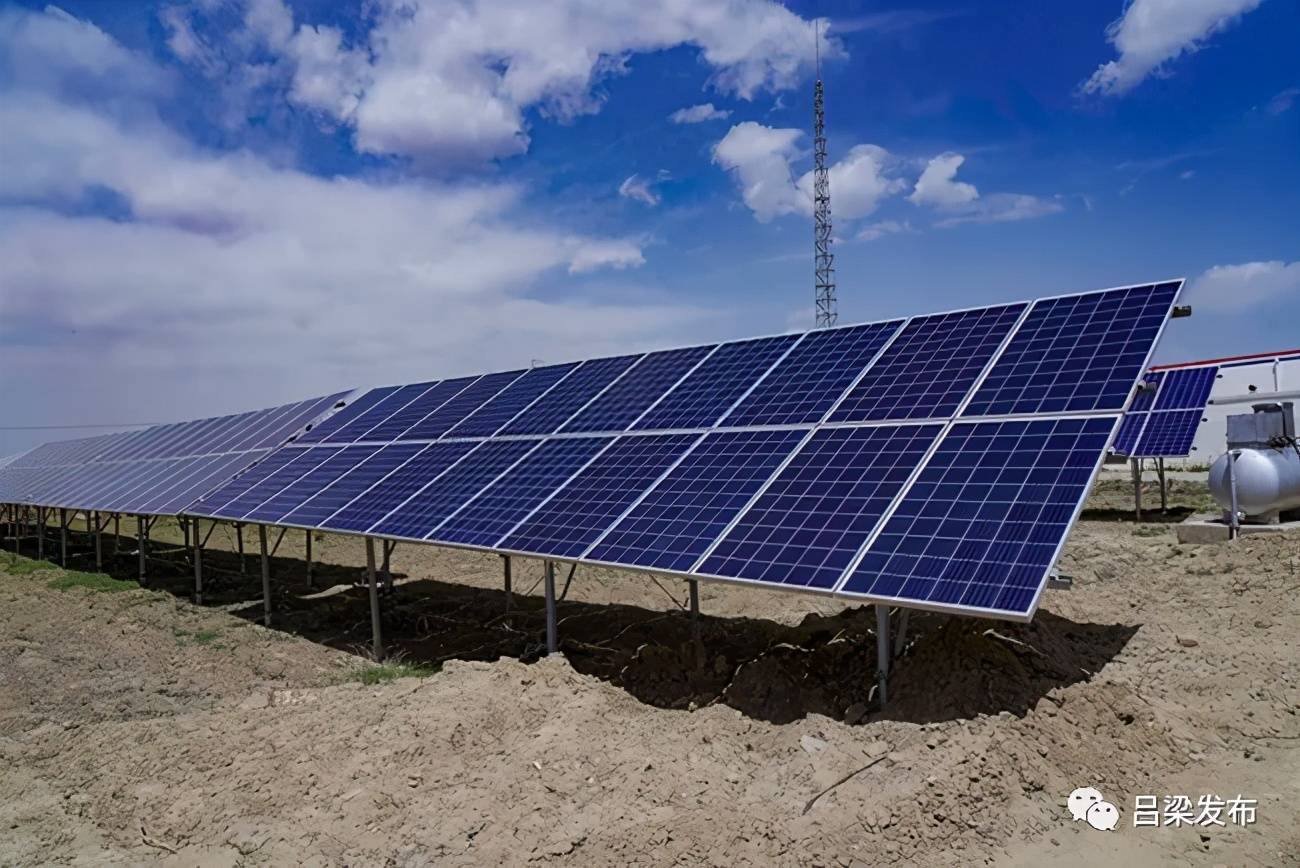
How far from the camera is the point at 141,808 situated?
1003 cm

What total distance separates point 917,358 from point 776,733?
6857 mm

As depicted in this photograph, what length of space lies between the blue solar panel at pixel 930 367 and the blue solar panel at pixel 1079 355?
0.38m

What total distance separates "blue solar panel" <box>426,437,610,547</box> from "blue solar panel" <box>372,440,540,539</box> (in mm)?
340

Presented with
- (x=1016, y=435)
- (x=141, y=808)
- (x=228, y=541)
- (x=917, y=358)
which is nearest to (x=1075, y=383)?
(x=1016, y=435)

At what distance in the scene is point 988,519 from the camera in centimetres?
989

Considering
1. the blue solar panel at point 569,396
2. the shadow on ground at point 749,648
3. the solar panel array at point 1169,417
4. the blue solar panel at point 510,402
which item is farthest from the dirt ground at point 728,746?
the solar panel array at point 1169,417

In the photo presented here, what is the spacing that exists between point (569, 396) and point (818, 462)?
28.3 ft

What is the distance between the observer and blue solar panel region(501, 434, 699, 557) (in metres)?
13.4

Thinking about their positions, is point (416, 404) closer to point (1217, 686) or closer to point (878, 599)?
point (878, 599)

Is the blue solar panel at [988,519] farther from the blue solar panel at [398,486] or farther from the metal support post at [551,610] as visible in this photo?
the blue solar panel at [398,486]

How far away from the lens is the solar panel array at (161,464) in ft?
88.7

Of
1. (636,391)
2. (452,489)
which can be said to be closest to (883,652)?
(636,391)

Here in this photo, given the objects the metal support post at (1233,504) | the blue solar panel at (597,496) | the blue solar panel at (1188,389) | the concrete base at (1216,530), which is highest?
the blue solar panel at (1188,389)

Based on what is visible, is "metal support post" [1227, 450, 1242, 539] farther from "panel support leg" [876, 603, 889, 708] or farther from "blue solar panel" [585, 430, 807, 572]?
"panel support leg" [876, 603, 889, 708]
